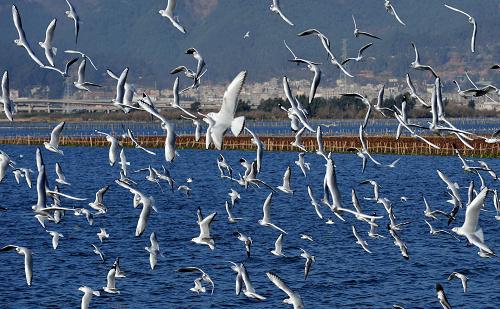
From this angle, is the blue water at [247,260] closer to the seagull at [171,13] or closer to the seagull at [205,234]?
the seagull at [205,234]

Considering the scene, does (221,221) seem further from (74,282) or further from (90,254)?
(74,282)

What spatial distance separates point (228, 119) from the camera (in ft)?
79.0

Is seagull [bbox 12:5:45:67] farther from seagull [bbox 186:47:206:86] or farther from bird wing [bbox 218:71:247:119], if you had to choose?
bird wing [bbox 218:71:247:119]

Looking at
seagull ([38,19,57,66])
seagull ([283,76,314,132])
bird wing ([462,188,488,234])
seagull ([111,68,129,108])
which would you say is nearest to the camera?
bird wing ([462,188,488,234])

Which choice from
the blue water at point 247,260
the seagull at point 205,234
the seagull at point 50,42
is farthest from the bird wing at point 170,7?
the blue water at point 247,260

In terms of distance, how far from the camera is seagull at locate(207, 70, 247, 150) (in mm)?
22922

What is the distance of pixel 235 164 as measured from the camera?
103062 mm

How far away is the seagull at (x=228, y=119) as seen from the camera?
2292 centimetres

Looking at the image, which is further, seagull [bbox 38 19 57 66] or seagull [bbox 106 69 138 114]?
seagull [bbox 38 19 57 66]

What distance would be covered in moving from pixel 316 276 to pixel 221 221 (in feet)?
60.5

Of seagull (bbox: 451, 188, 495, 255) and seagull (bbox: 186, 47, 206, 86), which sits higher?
seagull (bbox: 186, 47, 206, 86)

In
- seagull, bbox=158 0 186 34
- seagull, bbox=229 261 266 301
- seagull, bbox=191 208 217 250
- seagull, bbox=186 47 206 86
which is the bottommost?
seagull, bbox=229 261 266 301

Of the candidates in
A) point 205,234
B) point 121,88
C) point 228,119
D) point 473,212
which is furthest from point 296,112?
point 473,212


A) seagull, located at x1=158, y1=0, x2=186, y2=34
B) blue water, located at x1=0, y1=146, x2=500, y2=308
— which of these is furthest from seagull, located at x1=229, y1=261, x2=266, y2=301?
seagull, located at x1=158, y1=0, x2=186, y2=34
